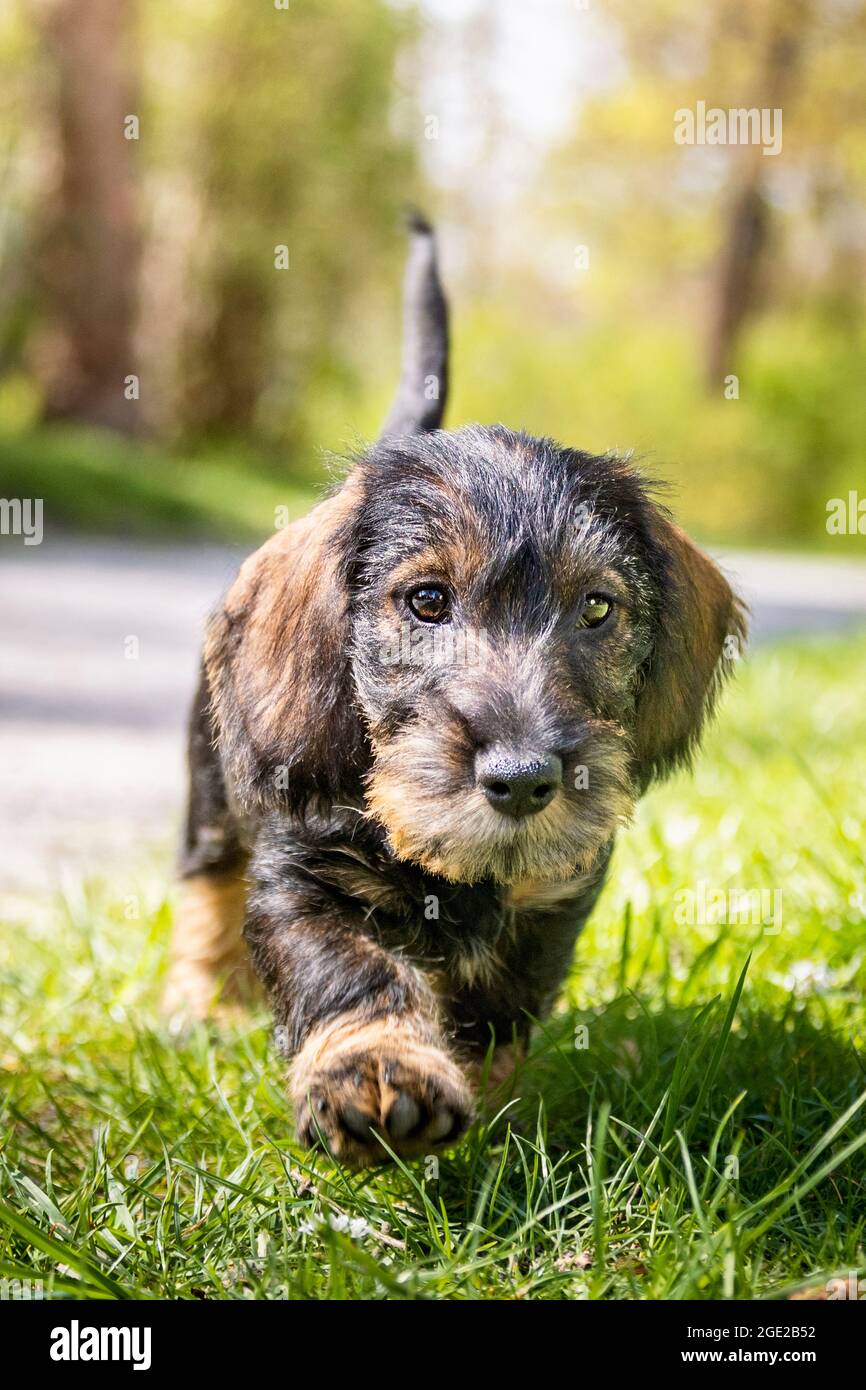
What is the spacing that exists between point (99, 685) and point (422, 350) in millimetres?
4840

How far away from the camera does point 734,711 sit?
7.08m

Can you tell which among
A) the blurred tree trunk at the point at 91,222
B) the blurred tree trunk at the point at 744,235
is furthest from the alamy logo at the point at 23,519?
the blurred tree trunk at the point at 744,235

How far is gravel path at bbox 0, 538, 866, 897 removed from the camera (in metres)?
5.38

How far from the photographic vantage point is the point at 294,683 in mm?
2740

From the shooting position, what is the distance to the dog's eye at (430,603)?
2641mm

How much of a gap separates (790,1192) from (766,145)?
79.2 ft

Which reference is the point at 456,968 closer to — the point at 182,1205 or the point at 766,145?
the point at 182,1205

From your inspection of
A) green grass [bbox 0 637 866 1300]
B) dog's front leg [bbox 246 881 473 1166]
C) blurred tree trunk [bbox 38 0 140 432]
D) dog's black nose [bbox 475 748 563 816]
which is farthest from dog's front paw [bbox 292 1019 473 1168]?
blurred tree trunk [bbox 38 0 140 432]

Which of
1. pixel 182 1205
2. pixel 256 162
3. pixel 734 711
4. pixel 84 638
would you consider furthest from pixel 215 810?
pixel 256 162

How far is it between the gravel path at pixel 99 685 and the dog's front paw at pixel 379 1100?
1.50 metres

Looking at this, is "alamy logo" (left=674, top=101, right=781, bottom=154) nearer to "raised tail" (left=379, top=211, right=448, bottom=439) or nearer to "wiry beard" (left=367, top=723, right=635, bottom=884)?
"raised tail" (left=379, top=211, right=448, bottom=439)

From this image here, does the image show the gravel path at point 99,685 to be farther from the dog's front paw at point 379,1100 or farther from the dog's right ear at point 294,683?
the dog's front paw at point 379,1100

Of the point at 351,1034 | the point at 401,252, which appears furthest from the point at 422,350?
the point at 401,252
